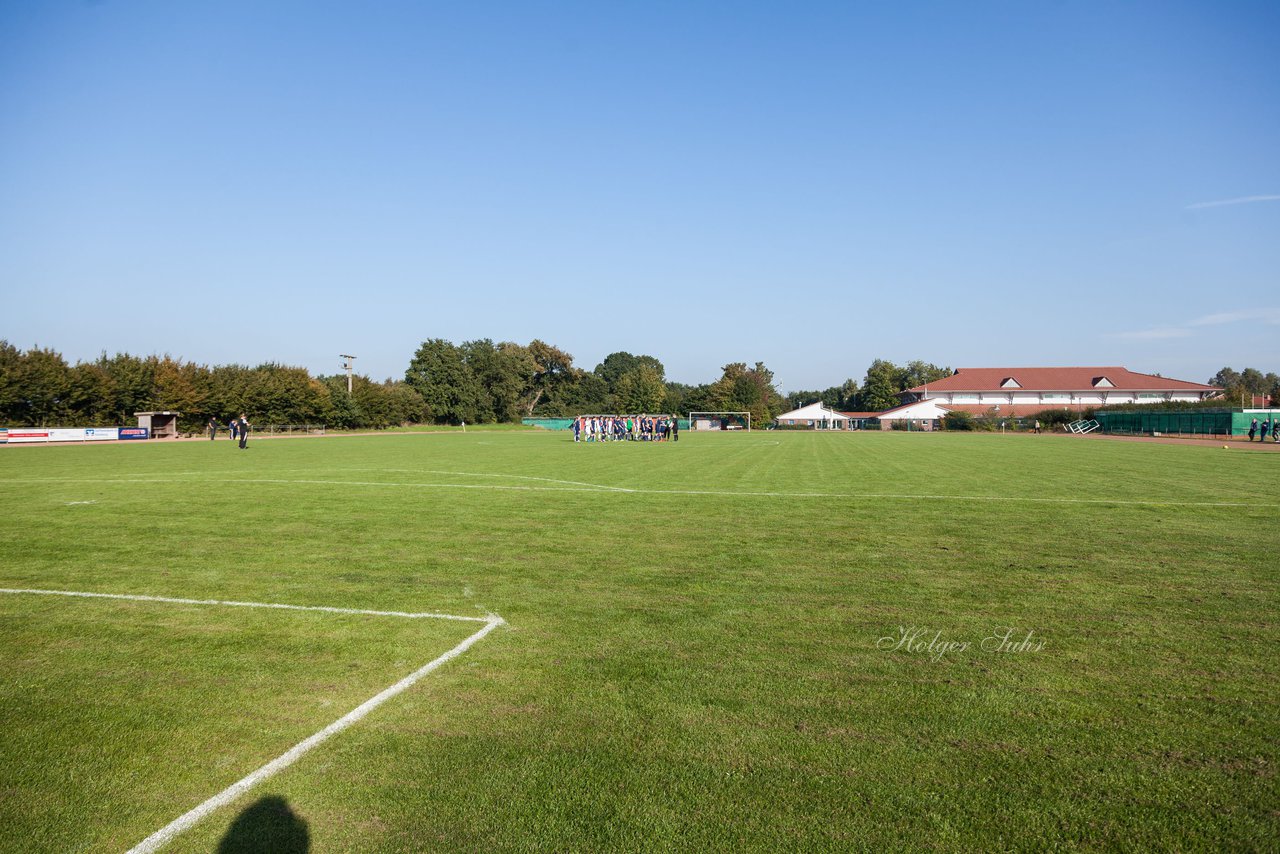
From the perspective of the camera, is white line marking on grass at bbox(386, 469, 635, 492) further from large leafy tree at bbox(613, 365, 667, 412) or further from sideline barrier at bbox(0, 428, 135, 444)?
large leafy tree at bbox(613, 365, 667, 412)

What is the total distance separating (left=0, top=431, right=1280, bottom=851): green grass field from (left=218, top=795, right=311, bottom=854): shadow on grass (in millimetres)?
16

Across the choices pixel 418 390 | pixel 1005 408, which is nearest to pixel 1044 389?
pixel 1005 408

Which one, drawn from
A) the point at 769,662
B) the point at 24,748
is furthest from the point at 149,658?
the point at 769,662

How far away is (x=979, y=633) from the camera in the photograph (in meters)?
5.96

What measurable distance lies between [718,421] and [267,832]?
4079 inches

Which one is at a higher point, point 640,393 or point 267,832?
point 640,393

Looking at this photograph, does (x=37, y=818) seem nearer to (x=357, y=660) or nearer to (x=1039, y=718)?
→ (x=357, y=660)

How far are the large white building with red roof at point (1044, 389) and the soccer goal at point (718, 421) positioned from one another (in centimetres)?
2132

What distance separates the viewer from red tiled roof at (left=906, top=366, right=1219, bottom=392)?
9956 cm

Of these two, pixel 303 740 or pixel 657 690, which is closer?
pixel 303 740

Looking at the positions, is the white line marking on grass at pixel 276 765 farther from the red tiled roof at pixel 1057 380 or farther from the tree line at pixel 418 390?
the red tiled roof at pixel 1057 380

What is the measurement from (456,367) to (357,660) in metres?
99.3

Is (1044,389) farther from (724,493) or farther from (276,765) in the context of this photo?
(276,765)

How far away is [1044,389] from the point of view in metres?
103
